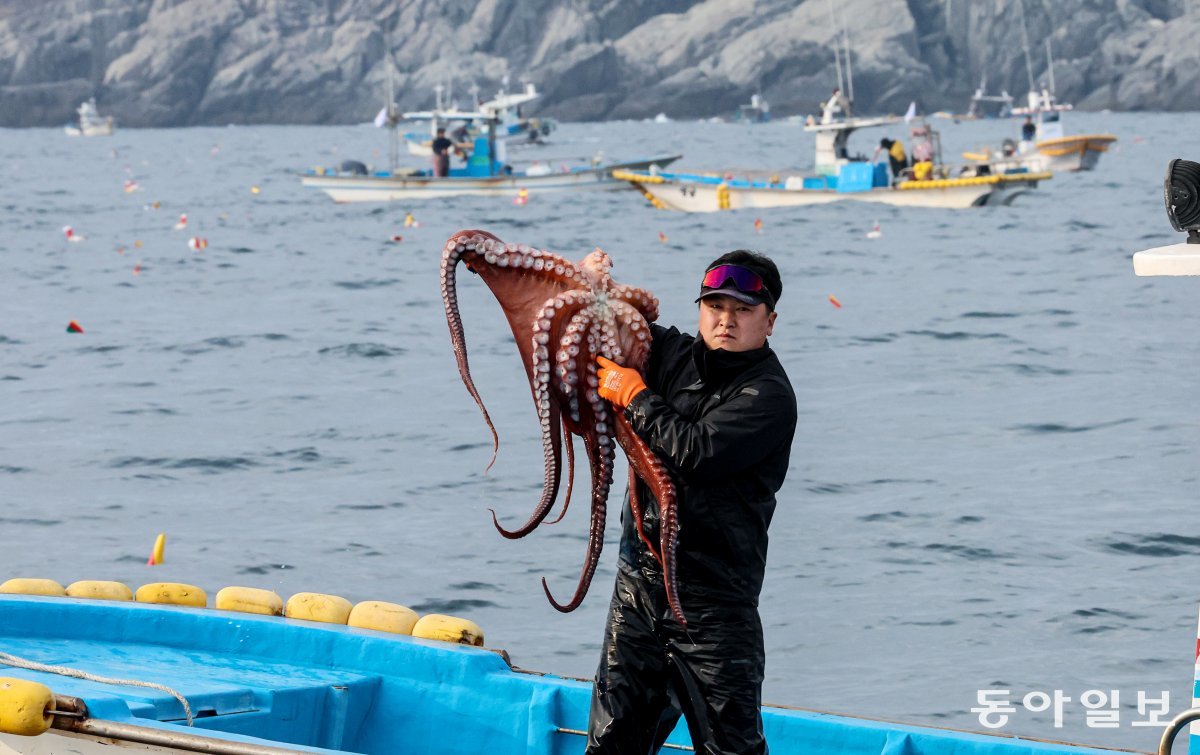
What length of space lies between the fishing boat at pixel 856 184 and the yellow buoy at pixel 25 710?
34990mm

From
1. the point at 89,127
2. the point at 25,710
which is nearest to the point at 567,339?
the point at 25,710

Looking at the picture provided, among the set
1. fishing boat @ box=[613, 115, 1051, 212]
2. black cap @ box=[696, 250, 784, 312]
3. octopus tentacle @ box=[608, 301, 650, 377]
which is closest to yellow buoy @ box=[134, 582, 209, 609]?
octopus tentacle @ box=[608, 301, 650, 377]

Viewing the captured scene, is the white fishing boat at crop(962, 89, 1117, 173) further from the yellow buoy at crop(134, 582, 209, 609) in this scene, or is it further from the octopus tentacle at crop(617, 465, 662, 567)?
the octopus tentacle at crop(617, 465, 662, 567)

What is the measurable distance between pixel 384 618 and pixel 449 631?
40cm

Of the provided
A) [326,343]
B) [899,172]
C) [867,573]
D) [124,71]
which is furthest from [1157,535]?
[124,71]

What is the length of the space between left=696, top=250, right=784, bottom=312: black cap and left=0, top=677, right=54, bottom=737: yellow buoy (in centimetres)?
271

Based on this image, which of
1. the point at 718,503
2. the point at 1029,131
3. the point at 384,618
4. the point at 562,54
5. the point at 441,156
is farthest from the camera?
Answer: the point at 562,54

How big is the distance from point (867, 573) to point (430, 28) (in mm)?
162076

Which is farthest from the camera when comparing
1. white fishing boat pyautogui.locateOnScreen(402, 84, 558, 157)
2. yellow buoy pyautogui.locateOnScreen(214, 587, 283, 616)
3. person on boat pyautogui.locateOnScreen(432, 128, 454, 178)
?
white fishing boat pyautogui.locateOnScreen(402, 84, 558, 157)

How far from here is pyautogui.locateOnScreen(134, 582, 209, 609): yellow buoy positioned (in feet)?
26.7

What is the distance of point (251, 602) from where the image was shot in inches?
316

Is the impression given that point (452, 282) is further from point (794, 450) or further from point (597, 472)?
point (794, 450)

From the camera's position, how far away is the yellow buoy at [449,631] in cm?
749

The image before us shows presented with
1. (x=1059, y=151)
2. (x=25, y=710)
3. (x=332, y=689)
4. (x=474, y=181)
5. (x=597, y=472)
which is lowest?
(x=332, y=689)
